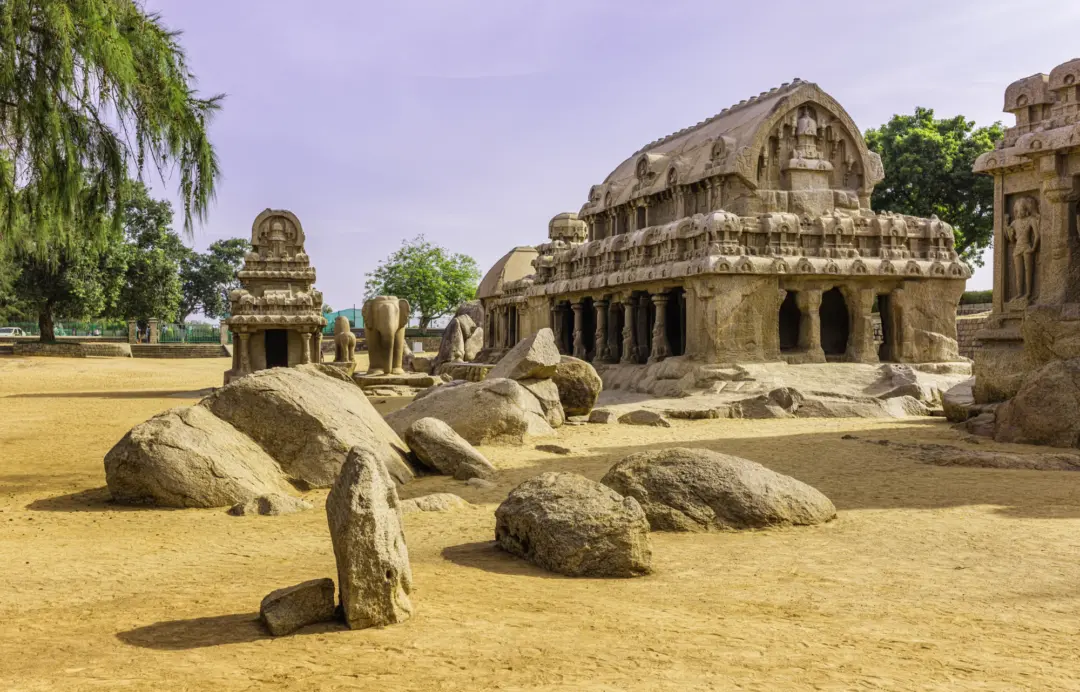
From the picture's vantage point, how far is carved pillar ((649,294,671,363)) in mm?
21156

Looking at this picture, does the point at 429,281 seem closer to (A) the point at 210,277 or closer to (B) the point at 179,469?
(A) the point at 210,277

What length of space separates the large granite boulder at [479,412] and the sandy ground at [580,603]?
3.08 meters

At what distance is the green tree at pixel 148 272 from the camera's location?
5150 centimetres

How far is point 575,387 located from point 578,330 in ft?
32.1

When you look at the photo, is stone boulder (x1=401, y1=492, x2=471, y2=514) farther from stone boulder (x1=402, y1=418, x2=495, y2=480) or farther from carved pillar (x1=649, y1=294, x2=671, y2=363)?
carved pillar (x1=649, y1=294, x2=671, y2=363)

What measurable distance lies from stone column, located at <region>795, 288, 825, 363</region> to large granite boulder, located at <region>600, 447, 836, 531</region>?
43.2 feet

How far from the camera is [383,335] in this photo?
25922 millimetres

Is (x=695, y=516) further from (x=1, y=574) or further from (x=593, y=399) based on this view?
(x=593, y=399)

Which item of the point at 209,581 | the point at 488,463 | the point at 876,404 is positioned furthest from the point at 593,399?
the point at 209,581

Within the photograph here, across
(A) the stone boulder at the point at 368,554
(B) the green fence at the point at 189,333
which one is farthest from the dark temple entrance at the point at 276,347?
(B) the green fence at the point at 189,333

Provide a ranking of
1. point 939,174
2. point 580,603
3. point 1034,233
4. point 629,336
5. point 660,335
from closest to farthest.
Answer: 1. point 580,603
2. point 1034,233
3. point 660,335
4. point 629,336
5. point 939,174

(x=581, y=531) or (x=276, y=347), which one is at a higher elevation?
(x=276, y=347)

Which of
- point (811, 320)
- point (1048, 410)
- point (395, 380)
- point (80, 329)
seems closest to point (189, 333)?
point (80, 329)

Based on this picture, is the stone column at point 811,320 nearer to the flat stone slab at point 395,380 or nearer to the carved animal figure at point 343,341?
the flat stone slab at point 395,380
